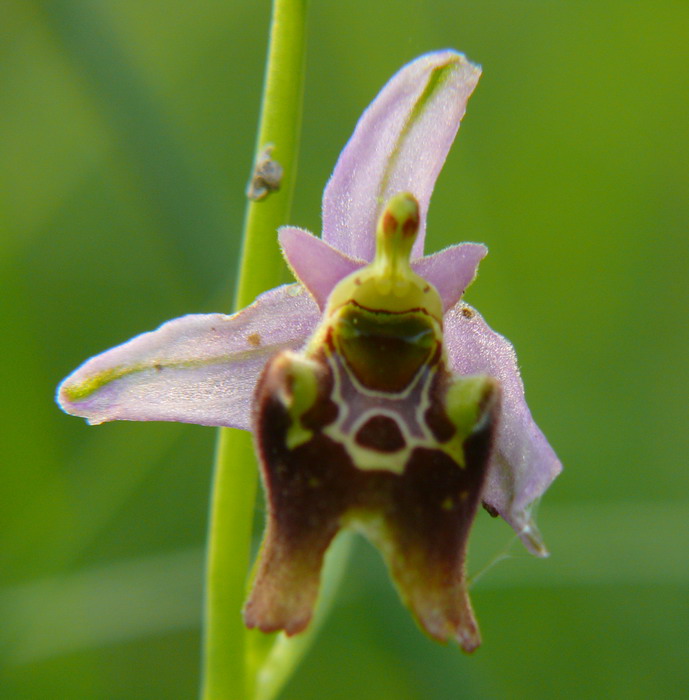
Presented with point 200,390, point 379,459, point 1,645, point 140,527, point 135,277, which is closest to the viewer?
point 379,459

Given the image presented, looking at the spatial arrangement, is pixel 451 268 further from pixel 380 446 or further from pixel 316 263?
pixel 380 446

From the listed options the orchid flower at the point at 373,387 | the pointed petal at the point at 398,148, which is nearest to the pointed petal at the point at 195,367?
the orchid flower at the point at 373,387

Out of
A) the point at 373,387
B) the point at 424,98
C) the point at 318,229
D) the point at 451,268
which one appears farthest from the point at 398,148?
the point at 318,229

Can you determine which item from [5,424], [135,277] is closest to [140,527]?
[5,424]

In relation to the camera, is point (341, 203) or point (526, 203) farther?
point (526, 203)

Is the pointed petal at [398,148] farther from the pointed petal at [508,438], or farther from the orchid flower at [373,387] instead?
the pointed petal at [508,438]

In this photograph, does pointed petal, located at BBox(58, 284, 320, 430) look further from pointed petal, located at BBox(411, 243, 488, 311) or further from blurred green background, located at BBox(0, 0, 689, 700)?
blurred green background, located at BBox(0, 0, 689, 700)

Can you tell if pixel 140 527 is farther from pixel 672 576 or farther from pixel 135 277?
pixel 672 576
